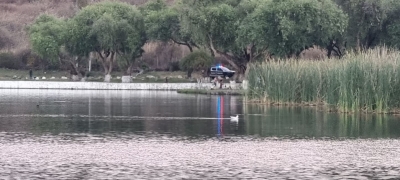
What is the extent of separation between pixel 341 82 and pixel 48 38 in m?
49.4

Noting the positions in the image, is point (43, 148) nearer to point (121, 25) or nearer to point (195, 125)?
point (195, 125)

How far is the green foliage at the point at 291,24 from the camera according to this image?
72.8 metres

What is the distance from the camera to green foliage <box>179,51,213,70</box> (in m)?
88.8

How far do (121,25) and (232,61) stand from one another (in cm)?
1275

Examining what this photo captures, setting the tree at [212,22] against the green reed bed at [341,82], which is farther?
the tree at [212,22]

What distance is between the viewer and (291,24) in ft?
237

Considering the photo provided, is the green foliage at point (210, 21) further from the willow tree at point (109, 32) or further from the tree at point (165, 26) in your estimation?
the willow tree at point (109, 32)

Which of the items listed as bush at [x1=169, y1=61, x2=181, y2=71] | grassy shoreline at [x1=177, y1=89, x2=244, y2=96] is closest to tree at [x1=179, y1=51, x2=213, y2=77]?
bush at [x1=169, y1=61, x2=181, y2=71]

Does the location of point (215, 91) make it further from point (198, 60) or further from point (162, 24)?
point (162, 24)

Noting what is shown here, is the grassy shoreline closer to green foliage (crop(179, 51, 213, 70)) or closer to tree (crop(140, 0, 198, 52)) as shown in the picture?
tree (crop(140, 0, 198, 52))

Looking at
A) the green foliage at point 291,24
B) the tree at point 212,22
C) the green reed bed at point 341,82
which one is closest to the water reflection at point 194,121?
the green reed bed at point 341,82

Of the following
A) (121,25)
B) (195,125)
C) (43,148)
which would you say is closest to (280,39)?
(121,25)

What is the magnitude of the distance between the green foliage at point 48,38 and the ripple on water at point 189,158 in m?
56.7

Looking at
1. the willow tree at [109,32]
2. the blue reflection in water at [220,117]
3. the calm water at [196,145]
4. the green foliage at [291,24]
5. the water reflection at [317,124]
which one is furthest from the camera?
the willow tree at [109,32]
